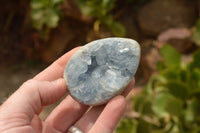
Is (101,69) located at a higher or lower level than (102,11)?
higher

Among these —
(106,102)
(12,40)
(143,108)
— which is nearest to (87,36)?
(12,40)

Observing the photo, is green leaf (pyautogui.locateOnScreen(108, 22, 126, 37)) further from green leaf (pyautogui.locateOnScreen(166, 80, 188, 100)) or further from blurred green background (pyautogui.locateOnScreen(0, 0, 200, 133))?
green leaf (pyautogui.locateOnScreen(166, 80, 188, 100))

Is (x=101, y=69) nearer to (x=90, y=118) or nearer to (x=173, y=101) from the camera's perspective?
(x=90, y=118)

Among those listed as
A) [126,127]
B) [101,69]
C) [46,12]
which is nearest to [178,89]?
[126,127]

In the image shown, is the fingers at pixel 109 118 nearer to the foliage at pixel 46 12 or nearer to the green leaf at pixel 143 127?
the green leaf at pixel 143 127

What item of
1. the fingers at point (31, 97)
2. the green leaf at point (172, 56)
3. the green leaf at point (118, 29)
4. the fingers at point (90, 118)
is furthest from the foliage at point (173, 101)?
the green leaf at point (118, 29)

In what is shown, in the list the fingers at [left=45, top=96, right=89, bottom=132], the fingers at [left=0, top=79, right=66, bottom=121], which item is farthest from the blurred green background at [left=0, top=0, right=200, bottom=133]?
the fingers at [left=0, top=79, right=66, bottom=121]
